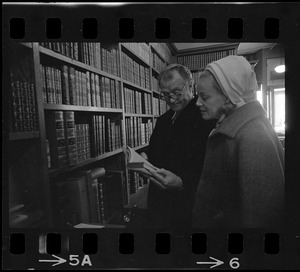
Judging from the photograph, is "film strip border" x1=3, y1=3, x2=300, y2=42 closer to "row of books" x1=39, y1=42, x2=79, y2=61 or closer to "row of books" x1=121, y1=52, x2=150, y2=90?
"row of books" x1=39, y1=42, x2=79, y2=61

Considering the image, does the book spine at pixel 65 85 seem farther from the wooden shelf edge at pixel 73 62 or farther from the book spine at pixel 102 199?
the book spine at pixel 102 199

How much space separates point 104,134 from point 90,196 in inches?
12.4

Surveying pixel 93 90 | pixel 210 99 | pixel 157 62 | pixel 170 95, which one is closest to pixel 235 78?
pixel 210 99

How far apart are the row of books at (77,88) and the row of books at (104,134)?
0.26 ft

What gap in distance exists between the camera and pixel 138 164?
1027mm

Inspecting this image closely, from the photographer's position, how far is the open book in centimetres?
102

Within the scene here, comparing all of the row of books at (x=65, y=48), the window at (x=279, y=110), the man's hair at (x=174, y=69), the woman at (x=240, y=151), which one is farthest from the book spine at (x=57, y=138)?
the window at (x=279, y=110)

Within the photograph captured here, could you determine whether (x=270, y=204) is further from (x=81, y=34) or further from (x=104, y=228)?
(x=81, y=34)

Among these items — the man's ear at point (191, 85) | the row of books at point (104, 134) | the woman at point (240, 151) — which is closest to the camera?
the woman at point (240, 151)

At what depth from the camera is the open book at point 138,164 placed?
1.02 m

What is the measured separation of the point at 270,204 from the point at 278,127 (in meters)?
0.30

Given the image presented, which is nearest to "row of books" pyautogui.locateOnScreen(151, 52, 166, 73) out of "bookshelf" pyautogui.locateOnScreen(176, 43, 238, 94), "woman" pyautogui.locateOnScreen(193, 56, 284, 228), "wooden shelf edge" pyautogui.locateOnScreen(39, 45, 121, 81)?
"bookshelf" pyautogui.locateOnScreen(176, 43, 238, 94)

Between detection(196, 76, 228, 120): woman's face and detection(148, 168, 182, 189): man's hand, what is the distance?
1.00 ft

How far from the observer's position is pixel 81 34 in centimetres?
92
